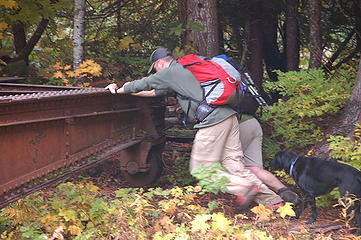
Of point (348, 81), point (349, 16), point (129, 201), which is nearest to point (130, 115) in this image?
point (129, 201)

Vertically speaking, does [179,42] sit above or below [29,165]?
above

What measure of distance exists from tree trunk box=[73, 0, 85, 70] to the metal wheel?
7.27ft

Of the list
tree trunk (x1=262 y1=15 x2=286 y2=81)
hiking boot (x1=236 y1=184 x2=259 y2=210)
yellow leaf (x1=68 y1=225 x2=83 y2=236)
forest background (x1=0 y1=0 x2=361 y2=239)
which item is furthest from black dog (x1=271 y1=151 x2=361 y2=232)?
tree trunk (x1=262 y1=15 x2=286 y2=81)

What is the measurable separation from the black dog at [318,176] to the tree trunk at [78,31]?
404 cm

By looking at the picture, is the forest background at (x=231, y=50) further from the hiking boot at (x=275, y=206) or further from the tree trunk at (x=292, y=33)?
the hiking boot at (x=275, y=206)

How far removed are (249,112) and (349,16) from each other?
6.88m

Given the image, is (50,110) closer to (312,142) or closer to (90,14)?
(312,142)

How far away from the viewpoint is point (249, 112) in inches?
221

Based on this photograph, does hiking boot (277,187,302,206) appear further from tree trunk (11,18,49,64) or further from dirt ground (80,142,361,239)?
tree trunk (11,18,49,64)

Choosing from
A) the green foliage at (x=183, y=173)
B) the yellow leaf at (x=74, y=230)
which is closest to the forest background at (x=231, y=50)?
the yellow leaf at (x=74, y=230)

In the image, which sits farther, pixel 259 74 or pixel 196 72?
pixel 259 74

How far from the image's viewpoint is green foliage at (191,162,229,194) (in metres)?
4.52

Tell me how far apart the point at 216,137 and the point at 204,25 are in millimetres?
3245

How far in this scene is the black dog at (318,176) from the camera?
447cm
